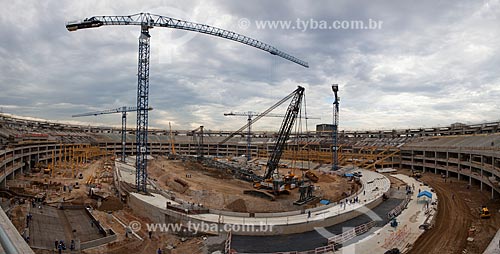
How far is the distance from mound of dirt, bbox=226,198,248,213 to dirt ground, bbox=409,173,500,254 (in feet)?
46.4

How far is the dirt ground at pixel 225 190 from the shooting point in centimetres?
2838

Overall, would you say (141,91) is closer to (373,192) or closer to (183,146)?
(373,192)

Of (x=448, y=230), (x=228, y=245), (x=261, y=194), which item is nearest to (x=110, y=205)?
(x=261, y=194)

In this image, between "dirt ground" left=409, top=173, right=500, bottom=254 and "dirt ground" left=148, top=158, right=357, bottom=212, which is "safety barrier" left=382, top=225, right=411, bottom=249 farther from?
"dirt ground" left=148, top=158, right=357, bottom=212

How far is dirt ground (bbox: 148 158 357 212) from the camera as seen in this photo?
28.4 meters

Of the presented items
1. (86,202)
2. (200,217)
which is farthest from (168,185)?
(200,217)

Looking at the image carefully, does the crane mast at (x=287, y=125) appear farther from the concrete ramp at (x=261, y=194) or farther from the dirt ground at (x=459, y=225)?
the dirt ground at (x=459, y=225)

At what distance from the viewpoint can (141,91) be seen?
110 feet

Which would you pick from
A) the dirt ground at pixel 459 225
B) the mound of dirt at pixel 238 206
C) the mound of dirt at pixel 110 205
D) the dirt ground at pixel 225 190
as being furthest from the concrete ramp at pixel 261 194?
the dirt ground at pixel 459 225

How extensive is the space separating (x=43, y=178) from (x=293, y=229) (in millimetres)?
39798

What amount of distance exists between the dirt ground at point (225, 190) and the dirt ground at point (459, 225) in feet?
33.9

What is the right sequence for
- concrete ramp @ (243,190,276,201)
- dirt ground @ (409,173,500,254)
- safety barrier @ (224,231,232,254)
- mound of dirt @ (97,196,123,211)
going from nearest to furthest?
safety barrier @ (224,231,232,254) → dirt ground @ (409,173,500,254) → mound of dirt @ (97,196,123,211) → concrete ramp @ (243,190,276,201)

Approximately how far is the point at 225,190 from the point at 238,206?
578 centimetres

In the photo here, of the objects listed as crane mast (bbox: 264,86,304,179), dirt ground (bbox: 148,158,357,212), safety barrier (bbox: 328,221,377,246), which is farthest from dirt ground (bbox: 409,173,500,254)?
crane mast (bbox: 264,86,304,179)
